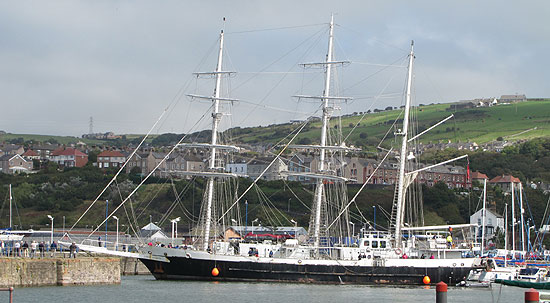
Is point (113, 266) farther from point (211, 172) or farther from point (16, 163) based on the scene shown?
point (16, 163)

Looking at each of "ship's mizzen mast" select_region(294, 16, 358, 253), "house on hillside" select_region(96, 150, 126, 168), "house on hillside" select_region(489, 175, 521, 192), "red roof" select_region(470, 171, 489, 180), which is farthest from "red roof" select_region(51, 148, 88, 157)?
"ship's mizzen mast" select_region(294, 16, 358, 253)

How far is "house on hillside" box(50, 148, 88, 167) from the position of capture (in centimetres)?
18198

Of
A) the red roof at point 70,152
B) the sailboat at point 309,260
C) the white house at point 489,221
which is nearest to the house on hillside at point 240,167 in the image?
the red roof at point 70,152

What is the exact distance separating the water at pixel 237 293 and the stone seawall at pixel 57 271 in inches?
22.3

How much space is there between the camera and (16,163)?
175 metres

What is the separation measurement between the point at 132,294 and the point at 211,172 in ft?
66.1

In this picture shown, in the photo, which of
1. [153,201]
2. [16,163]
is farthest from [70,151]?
[153,201]

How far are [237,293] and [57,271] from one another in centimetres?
1210

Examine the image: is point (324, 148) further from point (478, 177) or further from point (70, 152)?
point (70, 152)

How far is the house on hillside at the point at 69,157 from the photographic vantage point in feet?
597

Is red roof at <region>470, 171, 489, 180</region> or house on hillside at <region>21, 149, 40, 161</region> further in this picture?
house on hillside at <region>21, 149, 40, 161</region>

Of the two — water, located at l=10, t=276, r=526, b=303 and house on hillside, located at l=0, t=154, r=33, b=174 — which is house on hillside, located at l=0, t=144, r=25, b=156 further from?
water, located at l=10, t=276, r=526, b=303

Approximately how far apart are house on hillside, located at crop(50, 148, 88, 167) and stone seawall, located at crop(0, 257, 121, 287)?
129m

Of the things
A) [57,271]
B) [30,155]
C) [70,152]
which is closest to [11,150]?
[30,155]
